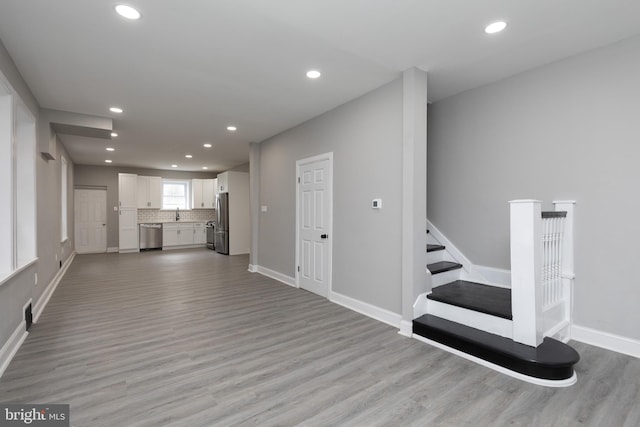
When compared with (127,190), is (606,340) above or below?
below

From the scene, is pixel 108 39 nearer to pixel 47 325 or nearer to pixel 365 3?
pixel 365 3

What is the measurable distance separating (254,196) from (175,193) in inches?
229

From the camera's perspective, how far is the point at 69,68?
10.2ft

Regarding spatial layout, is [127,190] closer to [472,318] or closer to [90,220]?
[90,220]

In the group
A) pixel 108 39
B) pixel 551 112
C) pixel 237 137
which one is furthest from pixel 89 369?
pixel 551 112

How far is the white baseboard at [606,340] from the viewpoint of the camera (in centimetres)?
264

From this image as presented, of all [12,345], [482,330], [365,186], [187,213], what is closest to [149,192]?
[187,213]

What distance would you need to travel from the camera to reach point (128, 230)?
372 inches

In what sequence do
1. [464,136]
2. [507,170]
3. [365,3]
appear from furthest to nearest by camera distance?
[464,136], [507,170], [365,3]

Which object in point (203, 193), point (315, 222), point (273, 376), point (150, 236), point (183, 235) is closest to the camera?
point (273, 376)

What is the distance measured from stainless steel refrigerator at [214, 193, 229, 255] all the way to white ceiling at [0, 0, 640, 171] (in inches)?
185

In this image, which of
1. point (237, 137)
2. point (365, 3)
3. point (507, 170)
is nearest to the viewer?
point (365, 3)

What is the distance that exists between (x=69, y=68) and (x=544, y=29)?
14.6 ft

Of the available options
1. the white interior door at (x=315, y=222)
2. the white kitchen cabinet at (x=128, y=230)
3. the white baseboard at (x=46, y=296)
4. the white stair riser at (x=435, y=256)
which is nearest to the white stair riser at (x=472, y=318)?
the white stair riser at (x=435, y=256)
